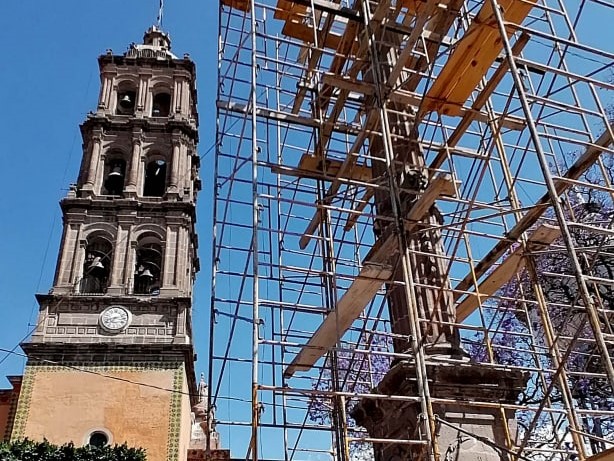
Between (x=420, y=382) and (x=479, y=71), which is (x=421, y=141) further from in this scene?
(x=420, y=382)

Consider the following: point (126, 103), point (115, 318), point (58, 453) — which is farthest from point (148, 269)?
point (58, 453)

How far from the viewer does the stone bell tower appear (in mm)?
18375

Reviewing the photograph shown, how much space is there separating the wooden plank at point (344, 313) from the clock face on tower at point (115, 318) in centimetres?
1245

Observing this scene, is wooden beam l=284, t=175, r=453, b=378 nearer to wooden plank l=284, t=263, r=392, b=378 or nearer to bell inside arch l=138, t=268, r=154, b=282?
wooden plank l=284, t=263, r=392, b=378

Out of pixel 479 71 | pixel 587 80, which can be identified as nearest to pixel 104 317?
pixel 479 71

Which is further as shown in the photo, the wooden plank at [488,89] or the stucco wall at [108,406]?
the stucco wall at [108,406]

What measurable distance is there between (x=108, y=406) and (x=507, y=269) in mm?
13900

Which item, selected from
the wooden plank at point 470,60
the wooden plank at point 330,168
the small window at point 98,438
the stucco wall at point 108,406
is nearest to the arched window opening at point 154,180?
the stucco wall at point 108,406

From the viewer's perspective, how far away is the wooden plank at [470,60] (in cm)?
736

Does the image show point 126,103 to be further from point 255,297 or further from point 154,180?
point 255,297

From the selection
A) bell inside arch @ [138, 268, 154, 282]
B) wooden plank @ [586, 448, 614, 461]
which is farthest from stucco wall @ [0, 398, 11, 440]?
wooden plank @ [586, 448, 614, 461]

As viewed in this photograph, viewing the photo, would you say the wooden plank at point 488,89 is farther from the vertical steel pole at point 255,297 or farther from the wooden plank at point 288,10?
the wooden plank at point 288,10

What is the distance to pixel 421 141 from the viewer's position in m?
8.81

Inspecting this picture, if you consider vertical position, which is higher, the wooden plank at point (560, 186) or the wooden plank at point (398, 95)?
the wooden plank at point (398, 95)
